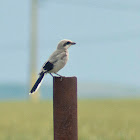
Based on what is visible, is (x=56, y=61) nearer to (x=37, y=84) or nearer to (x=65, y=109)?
(x=37, y=84)

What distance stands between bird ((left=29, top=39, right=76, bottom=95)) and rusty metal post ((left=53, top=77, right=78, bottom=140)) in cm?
89

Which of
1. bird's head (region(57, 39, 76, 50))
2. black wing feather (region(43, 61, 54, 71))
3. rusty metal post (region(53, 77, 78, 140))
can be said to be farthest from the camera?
bird's head (region(57, 39, 76, 50))

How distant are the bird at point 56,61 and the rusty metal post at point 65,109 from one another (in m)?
0.89

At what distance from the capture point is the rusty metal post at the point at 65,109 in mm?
7023

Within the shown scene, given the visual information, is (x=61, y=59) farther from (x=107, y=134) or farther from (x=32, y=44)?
(x=32, y=44)

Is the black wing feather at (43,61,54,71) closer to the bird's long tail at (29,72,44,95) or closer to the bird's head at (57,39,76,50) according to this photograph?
the bird's long tail at (29,72,44,95)

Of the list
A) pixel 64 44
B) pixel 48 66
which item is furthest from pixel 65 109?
pixel 64 44

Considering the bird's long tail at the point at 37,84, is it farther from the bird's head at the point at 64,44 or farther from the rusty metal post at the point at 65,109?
the rusty metal post at the point at 65,109

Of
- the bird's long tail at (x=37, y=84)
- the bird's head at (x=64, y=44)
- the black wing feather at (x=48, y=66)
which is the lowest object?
the bird's long tail at (x=37, y=84)

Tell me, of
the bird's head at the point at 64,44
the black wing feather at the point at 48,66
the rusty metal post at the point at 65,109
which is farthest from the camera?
the bird's head at the point at 64,44

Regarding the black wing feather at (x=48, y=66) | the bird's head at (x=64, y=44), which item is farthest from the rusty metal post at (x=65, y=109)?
the bird's head at (x=64, y=44)

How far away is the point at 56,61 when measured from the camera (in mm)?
7957

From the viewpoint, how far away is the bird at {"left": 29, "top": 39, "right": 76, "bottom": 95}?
26.1 feet

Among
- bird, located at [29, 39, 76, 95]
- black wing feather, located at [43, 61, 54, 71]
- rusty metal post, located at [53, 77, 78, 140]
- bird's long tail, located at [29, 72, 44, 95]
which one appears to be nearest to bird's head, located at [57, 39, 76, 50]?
bird, located at [29, 39, 76, 95]
